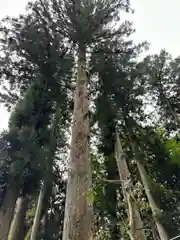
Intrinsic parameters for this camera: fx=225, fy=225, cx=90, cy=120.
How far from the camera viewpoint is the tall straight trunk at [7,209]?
4.72m

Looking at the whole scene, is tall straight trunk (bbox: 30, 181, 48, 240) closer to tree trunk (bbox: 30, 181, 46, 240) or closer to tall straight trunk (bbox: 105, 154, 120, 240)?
tree trunk (bbox: 30, 181, 46, 240)

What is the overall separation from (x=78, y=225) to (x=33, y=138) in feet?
12.1

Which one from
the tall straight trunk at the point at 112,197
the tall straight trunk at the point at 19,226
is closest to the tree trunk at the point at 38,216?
the tall straight trunk at the point at 19,226

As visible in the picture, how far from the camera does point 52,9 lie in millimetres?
8336

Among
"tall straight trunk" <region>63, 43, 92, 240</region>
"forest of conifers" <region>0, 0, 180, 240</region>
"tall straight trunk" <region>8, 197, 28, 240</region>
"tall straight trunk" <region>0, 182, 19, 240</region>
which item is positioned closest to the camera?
"tall straight trunk" <region>63, 43, 92, 240</region>

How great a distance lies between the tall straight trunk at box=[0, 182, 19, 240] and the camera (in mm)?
4723

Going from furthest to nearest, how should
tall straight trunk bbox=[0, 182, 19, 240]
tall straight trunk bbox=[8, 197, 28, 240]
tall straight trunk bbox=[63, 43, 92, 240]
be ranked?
tall straight trunk bbox=[8, 197, 28, 240] < tall straight trunk bbox=[0, 182, 19, 240] < tall straight trunk bbox=[63, 43, 92, 240]

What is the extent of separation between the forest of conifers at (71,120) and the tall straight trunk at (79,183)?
0.63m

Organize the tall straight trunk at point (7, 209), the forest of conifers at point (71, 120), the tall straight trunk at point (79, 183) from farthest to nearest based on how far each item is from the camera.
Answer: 1. the forest of conifers at point (71, 120)
2. the tall straight trunk at point (7, 209)
3. the tall straight trunk at point (79, 183)

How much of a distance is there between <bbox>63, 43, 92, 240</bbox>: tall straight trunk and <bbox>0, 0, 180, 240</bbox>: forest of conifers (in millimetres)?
630

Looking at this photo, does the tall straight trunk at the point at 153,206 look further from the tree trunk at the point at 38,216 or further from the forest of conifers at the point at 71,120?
the tree trunk at the point at 38,216

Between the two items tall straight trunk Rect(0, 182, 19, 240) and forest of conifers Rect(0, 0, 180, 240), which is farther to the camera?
forest of conifers Rect(0, 0, 180, 240)

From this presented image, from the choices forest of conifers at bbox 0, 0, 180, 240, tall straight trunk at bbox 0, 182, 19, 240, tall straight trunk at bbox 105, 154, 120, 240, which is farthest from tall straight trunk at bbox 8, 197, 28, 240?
tall straight trunk at bbox 105, 154, 120, 240

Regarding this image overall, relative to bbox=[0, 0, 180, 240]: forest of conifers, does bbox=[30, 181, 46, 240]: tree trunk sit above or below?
below
